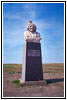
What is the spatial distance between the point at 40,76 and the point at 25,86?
0.99 metres

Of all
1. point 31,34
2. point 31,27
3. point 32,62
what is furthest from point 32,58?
point 31,27

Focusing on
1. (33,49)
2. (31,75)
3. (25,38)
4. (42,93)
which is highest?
(25,38)

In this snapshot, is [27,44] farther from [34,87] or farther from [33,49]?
[34,87]

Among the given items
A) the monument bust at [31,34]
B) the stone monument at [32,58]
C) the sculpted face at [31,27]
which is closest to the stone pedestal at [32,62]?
the stone monument at [32,58]

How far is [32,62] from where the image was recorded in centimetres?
867

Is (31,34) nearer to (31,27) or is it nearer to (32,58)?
(31,27)

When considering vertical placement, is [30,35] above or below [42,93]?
above

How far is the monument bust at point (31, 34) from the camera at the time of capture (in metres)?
8.80

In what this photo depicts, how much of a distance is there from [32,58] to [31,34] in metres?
1.28

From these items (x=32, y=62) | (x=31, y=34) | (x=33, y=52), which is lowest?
(x=32, y=62)

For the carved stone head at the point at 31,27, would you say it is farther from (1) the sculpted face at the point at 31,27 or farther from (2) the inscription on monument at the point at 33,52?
(2) the inscription on monument at the point at 33,52

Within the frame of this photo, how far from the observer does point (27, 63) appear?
8641mm

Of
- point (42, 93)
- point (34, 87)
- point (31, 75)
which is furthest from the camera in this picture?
point (31, 75)

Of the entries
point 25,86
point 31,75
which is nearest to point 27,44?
point 31,75
